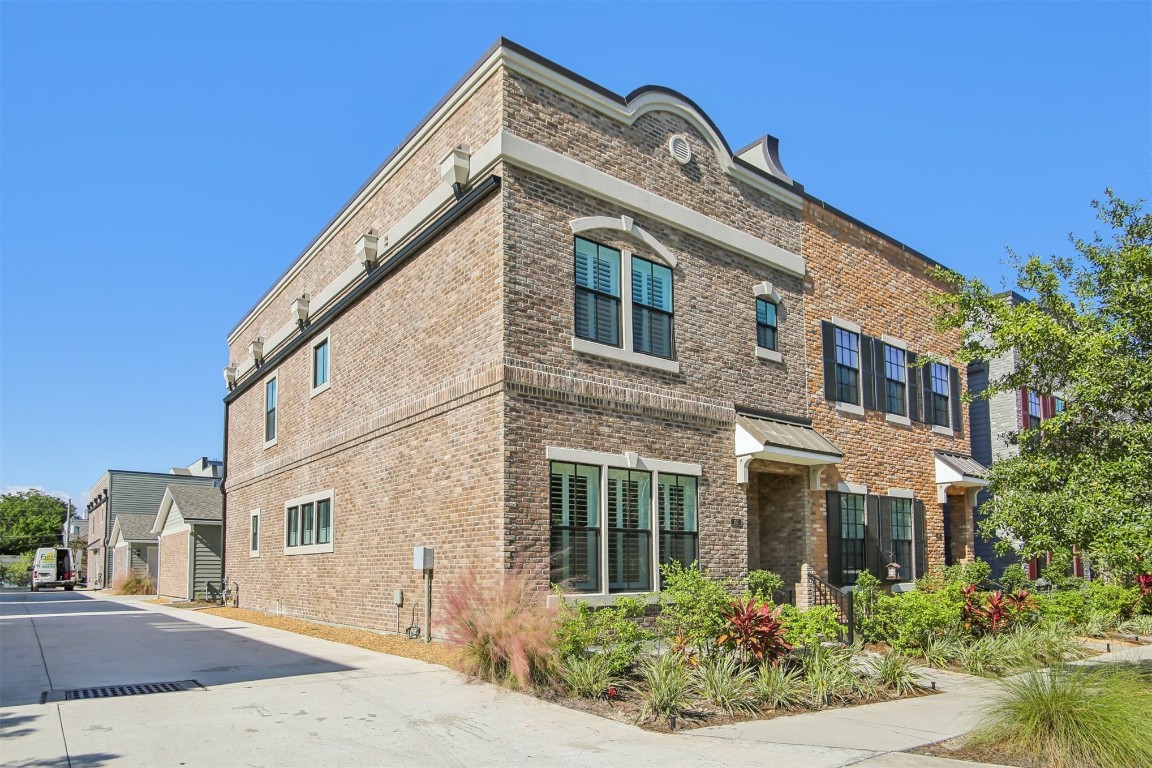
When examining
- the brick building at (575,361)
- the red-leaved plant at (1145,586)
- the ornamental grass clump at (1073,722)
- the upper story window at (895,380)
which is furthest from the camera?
the upper story window at (895,380)

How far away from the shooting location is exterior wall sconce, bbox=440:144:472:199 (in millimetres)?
13922

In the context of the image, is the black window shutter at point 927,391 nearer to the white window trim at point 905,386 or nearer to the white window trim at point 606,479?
the white window trim at point 905,386

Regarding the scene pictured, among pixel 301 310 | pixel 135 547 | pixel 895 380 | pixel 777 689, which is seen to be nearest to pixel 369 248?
pixel 301 310

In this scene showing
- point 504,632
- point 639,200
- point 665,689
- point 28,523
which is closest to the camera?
point 665,689

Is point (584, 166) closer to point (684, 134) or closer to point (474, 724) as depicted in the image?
point (684, 134)

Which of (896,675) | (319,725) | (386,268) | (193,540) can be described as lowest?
(896,675)

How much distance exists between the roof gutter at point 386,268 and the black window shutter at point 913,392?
39.3 ft

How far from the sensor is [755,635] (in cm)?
1055

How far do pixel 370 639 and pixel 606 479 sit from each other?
194 inches

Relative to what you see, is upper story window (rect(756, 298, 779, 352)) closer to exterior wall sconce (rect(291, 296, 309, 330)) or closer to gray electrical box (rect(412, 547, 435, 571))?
gray electrical box (rect(412, 547, 435, 571))

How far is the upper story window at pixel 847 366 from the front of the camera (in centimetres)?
1914

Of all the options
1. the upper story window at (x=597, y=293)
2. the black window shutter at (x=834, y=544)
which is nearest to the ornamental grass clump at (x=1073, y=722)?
the upper story window at (x=597, y=293)

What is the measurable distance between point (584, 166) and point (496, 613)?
23.6ft

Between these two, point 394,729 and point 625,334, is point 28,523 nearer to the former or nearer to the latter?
point 625,334
